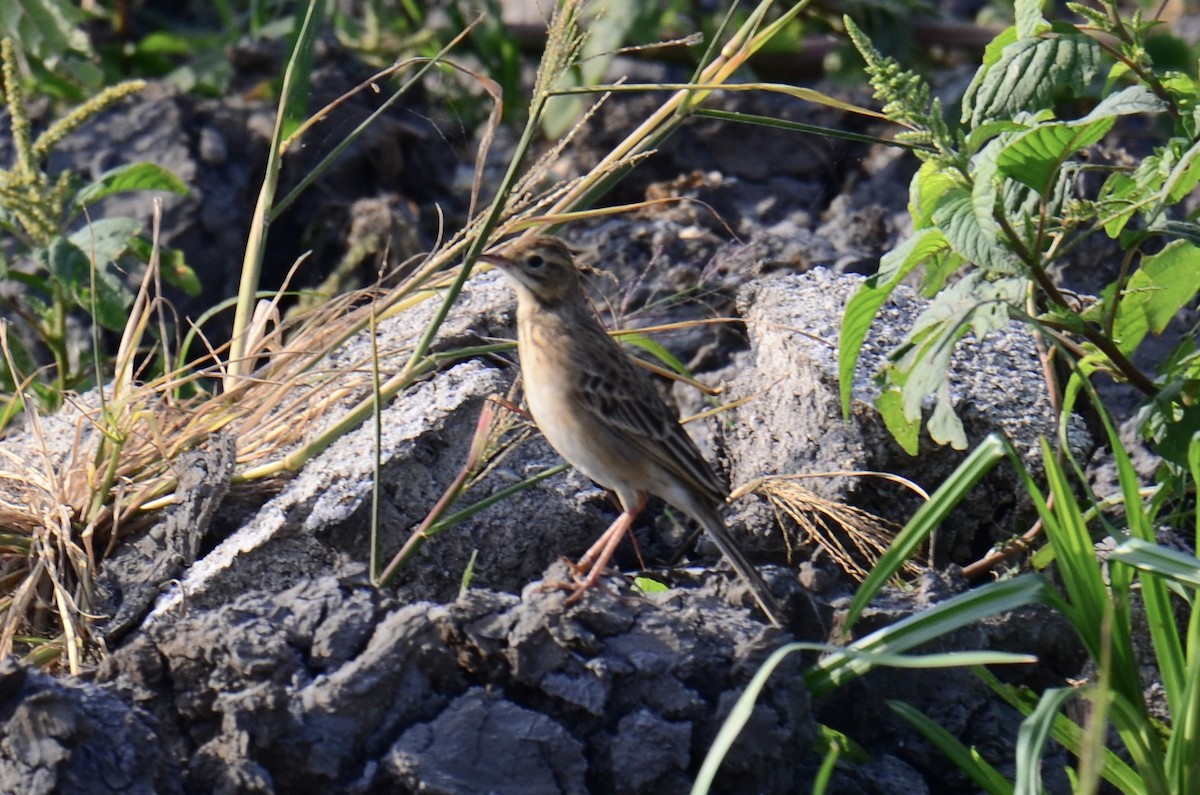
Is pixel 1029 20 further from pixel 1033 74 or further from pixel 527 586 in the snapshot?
pixel 527 586

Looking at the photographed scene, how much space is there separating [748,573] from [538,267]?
4.28 feet

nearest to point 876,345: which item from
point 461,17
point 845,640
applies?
point 845,640

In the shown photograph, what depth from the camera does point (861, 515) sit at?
4.67 m

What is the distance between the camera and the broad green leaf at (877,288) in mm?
4020

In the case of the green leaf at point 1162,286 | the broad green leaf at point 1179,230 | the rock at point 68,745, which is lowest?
the rock at point 68,745

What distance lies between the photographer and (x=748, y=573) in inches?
161

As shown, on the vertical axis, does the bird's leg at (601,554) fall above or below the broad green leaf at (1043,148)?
below

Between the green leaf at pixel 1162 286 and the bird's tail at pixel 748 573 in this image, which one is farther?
the green leaf at pixel 1162 286

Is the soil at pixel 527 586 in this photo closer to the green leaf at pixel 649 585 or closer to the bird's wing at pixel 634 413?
the green leaf at pixel 649 585

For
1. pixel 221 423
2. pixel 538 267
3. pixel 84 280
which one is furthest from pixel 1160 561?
pixel 84 280

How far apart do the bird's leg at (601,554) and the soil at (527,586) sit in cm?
7

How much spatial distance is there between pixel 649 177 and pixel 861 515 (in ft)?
9.78

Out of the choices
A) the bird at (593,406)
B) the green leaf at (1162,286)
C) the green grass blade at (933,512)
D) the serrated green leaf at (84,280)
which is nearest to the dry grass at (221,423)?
the bird at (593,406)

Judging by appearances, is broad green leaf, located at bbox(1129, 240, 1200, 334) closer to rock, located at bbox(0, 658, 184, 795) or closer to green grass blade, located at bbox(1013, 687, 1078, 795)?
green grass blade, located at bbox(1013, 687, 1078, 795)
